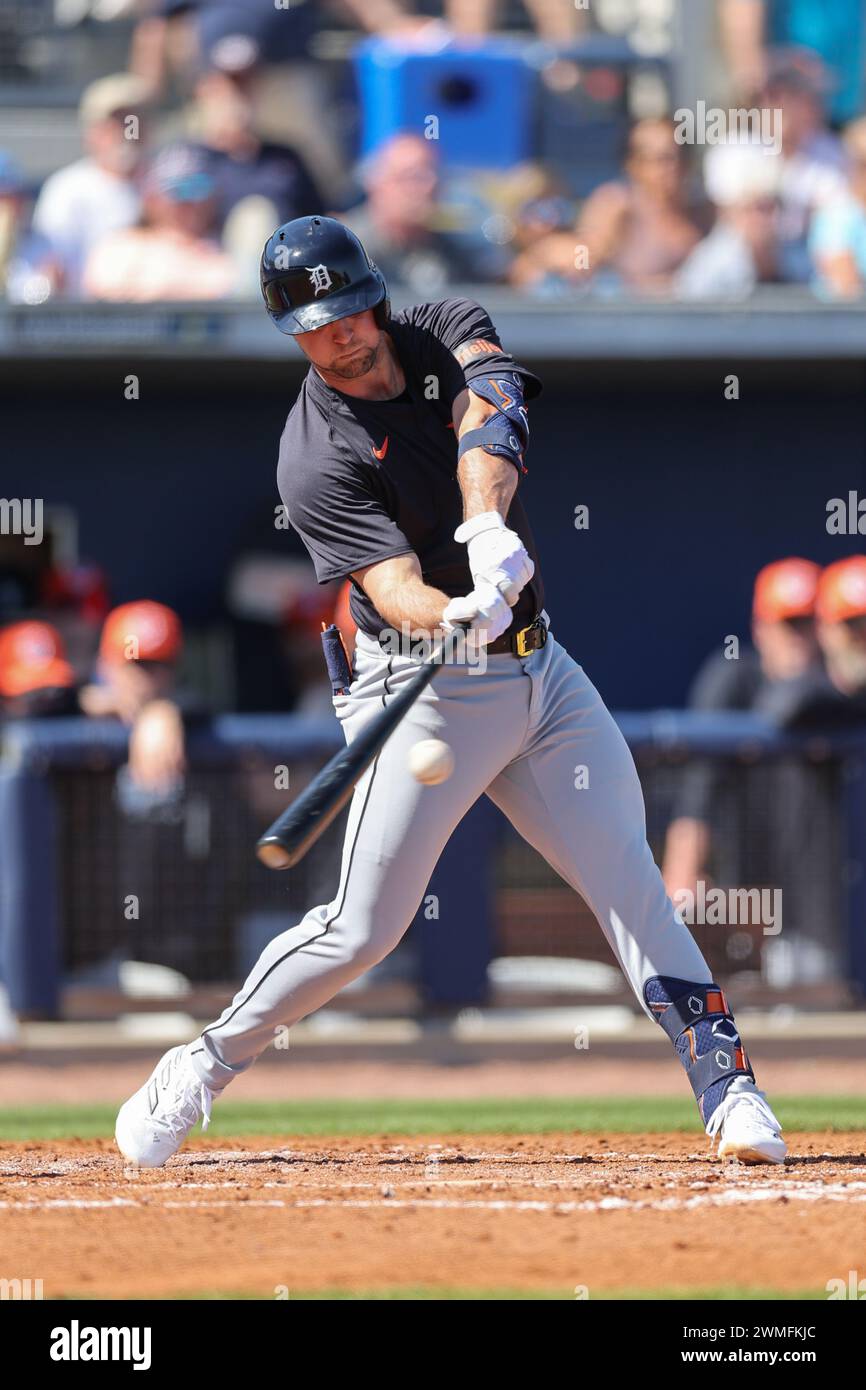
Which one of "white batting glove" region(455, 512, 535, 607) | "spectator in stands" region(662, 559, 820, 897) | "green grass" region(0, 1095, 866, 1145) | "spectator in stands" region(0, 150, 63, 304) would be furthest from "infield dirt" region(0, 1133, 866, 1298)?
"spectator in stands" region(0, 150, 63, 304)

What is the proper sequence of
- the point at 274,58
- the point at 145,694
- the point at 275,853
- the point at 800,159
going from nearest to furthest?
the point at 275,853, the point at 145,694, the point at 800,159, the point at 274,58

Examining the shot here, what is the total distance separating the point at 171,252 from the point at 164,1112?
16.3 ft

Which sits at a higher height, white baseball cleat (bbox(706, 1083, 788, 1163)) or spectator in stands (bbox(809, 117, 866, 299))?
spectator in stands (bbox(809, 117, 866, 299))

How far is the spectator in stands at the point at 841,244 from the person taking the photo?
337 inches

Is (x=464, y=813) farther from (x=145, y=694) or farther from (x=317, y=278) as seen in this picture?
(x=145, y=694)

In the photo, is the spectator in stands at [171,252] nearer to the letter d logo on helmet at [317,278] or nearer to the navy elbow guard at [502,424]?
the letter d logo on helmet at [317,278]

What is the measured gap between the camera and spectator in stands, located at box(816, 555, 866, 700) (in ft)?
24.0

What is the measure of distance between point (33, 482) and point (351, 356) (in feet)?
17.6

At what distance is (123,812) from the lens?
6875mm

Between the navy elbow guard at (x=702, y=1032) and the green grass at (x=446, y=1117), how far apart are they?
2.74 ft

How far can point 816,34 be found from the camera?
979cm

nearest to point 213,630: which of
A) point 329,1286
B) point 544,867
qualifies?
Answer: point 544,867

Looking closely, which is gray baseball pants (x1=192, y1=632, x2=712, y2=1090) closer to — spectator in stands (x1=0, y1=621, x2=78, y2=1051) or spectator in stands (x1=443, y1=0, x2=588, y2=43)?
spectator in stands (x1=0, y1=621, x2=78, y2=1051)

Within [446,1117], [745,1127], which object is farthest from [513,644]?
[446,1117]
